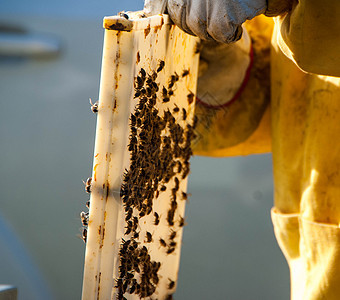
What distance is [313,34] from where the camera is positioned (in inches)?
28.0

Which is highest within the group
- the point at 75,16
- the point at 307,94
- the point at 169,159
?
the point at 75,16

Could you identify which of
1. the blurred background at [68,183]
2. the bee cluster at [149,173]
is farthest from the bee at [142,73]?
the blurred background at [68,183]

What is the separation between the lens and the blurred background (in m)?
2.90

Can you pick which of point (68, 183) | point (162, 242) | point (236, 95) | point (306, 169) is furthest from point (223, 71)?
point (68, 183)

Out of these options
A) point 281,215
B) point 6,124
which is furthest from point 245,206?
point 281,215

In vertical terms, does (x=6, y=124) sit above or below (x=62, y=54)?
below

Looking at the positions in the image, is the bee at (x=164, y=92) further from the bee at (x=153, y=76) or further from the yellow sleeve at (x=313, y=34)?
the yellow sleeve at (x=313, y=34)

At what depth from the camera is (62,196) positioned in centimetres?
307

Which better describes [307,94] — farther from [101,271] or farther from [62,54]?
[62,54]

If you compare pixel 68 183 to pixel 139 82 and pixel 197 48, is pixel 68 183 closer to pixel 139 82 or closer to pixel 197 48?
pixel 197 48

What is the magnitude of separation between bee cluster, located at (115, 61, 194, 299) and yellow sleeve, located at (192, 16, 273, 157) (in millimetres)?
211

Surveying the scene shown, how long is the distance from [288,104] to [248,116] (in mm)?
197

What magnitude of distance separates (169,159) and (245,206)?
206cm

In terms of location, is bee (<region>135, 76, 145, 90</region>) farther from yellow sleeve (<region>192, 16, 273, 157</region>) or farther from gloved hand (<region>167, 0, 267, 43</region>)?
yellow sleeve (<region>192, 16, 273, 157</region>)
